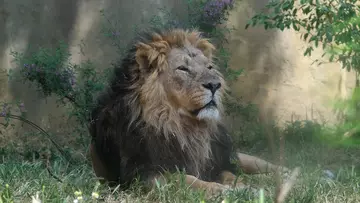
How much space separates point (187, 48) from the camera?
4484 mm

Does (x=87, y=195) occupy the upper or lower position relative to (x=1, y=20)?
lower

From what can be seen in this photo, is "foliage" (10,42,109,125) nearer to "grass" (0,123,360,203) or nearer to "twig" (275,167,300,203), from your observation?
"grass" (0,123,360,203)

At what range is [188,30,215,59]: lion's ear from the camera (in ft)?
14.9

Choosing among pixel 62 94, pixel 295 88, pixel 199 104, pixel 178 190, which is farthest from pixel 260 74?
pixel 178 190

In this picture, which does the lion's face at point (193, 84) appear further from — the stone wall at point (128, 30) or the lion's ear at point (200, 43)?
the stone wall at point (128, 30)

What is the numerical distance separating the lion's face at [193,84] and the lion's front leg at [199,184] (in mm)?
420

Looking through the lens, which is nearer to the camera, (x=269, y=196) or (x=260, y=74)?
(x=269, y=196)

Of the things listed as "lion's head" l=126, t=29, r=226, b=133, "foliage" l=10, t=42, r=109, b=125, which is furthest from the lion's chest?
"foliage" l=10, t=42, r=109, b=125

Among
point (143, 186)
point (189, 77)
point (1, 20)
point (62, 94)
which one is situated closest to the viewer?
point (143, 186)

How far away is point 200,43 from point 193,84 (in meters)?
0.44

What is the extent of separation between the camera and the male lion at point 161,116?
13.8 ft

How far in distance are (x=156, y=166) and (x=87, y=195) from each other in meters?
0.57

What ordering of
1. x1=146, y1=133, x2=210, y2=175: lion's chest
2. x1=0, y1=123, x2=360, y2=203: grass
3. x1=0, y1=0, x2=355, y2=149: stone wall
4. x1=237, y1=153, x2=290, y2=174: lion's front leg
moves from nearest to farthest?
x1=0, y1=123, x2=360, y2=203: grass < x1=146, y1=133, x2=210, y2=175: lion's chest < x1=237, y1=153, x2=290, y2=174: lion's front leg < x1=0, y1=0, x2=355, y2=149: stone wall

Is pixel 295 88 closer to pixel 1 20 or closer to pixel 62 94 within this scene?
pixel 62 94
